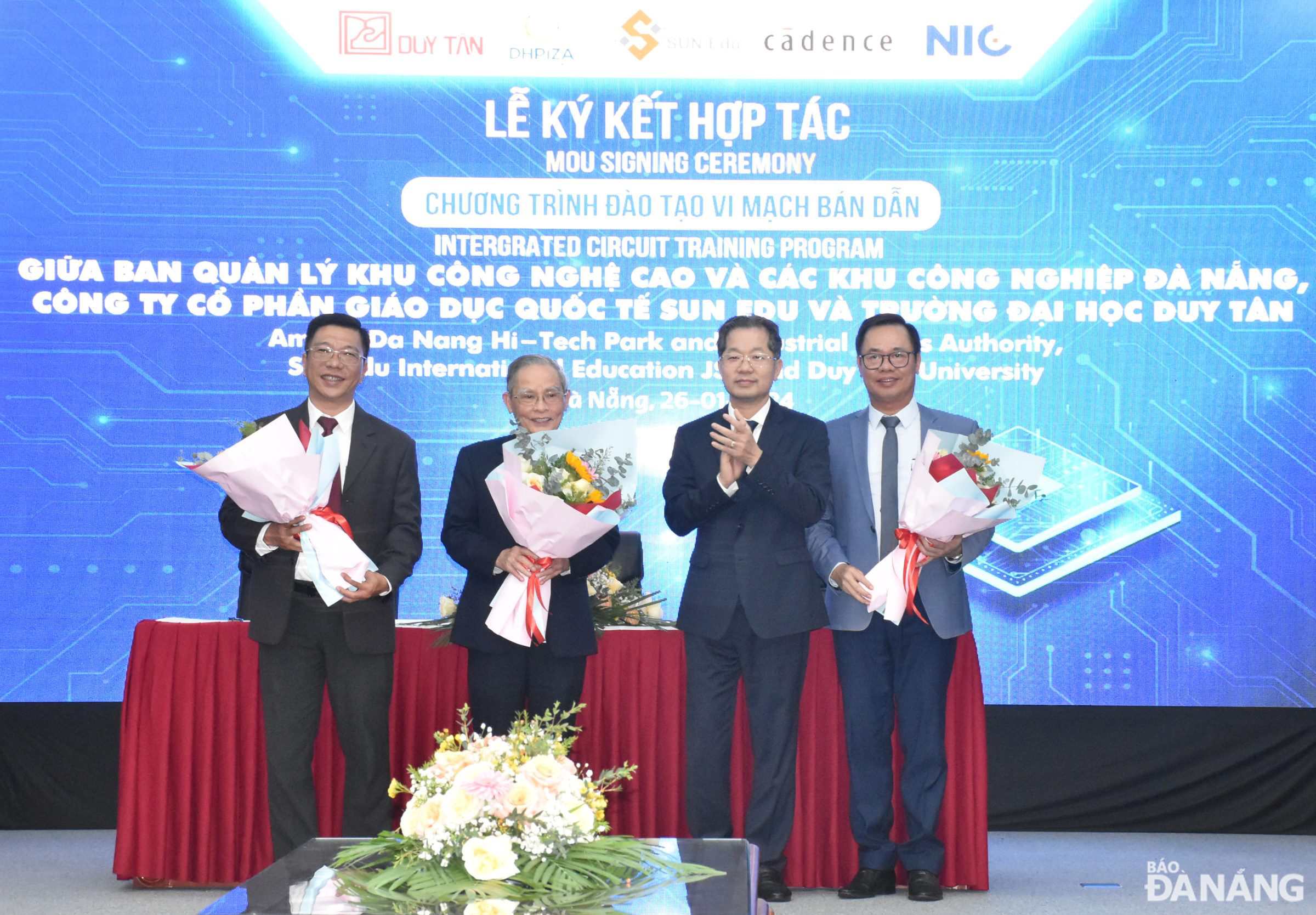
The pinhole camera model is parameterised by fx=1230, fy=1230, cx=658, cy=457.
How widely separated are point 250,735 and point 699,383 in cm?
193

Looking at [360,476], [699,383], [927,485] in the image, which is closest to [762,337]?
[927,485]

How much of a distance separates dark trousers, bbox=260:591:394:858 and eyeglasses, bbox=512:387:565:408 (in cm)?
66

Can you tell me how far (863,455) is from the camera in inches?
126

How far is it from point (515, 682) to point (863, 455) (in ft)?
3.50

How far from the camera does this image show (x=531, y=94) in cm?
438

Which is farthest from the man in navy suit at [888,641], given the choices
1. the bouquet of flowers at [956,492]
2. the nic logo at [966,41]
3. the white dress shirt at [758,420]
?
the nic logo at [966,41]

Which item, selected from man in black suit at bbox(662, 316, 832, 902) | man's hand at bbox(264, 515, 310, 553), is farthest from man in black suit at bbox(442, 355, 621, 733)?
man's hand at bbox(264, 515, 310, 553)

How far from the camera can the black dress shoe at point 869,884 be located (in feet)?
10.3

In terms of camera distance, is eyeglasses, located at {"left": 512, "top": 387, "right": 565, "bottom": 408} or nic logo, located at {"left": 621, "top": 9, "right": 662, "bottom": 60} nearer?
eyeglasses, located at {"left": 512, "top": 387, "right": 565, "bottom": 408}

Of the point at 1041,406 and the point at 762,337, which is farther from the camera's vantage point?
the point at 1041,406

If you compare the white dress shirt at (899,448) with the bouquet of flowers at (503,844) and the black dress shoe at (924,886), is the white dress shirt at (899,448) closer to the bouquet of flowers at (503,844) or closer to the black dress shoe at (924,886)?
the black dress shoe at (924,886)

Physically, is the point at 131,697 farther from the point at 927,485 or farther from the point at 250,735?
the point at 927,485

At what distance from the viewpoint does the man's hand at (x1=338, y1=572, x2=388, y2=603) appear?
2785 mm

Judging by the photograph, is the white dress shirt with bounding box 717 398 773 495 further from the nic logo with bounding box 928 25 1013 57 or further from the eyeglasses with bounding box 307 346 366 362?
the nic logo with bounding box 928 25 1013 57
